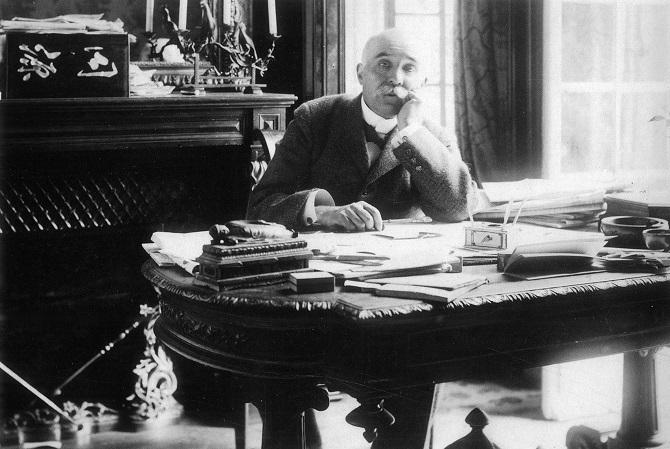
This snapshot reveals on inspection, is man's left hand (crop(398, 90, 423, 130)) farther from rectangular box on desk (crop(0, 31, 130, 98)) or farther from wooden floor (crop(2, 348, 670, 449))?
rectangular box on desk (crop(0, 31, 130, 98))

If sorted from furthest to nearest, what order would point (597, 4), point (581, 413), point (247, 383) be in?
point (597, 4)
point (581, 413)
point (247, 383)

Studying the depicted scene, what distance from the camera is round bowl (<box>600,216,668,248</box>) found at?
191 centimetres

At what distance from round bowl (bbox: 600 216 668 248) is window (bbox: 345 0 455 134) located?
2249 millimetres

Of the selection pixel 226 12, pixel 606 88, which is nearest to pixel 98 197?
pixel 226 12

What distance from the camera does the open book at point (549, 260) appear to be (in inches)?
63.9

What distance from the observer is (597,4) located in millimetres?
4203

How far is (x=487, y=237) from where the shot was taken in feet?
6.26

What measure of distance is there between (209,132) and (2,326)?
3.93ft

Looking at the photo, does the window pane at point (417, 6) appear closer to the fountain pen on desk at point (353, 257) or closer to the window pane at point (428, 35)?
the window pane at point (428, 35)

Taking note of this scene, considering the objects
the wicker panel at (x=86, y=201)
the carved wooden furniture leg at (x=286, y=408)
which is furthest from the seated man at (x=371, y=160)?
the wicker panel at (x=86, y=201)

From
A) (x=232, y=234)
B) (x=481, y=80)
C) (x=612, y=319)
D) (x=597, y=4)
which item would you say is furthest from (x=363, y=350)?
(x=597, y=4)

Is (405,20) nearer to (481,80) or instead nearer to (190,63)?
(481,80)

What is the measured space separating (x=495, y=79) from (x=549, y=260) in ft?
9.21

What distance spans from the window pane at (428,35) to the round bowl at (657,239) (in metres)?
2.58
